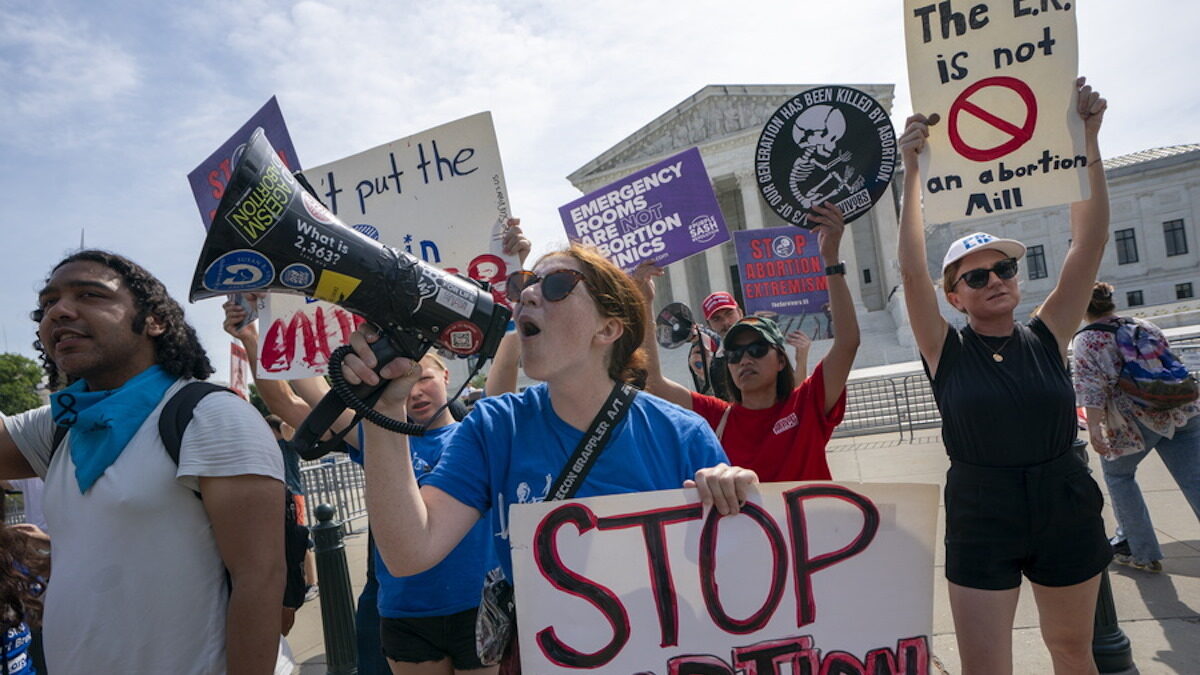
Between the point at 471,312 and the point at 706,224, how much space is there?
3430 millimetres

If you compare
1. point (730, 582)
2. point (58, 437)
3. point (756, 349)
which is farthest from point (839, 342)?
point (58, 437)

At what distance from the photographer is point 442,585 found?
254cm

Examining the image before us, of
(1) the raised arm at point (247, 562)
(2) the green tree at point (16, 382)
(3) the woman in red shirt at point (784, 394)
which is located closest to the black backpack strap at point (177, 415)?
(1) the raised arm at point (247, 562)

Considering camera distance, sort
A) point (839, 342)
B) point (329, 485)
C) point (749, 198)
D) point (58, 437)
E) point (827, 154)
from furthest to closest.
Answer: point (749, 198)
point (329, 485)
point (827, 154)
point (839, 342)
point (58, 437)

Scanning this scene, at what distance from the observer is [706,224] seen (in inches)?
191

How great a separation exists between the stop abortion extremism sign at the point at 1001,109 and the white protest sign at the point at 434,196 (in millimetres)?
1817

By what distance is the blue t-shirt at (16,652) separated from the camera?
2225mm

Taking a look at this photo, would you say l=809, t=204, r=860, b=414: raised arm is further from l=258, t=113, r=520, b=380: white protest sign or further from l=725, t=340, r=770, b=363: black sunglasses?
l=258, t=113, r=520, b=380: white protest sign

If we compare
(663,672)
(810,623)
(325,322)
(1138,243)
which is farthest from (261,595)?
(1138,243)

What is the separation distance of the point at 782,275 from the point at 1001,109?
435cm

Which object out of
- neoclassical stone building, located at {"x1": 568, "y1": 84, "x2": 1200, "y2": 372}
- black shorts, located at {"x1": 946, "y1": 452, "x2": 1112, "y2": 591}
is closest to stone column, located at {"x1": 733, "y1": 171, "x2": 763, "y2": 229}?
neoclassical stone building, located at {"x1": 568, "y1": 84, "x2": 1200, "y2": 372}

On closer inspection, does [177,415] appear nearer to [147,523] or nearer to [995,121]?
[147,523]

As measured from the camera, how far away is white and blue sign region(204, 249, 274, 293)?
1.55 metres

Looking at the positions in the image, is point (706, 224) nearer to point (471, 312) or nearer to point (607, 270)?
point (607, 270)
